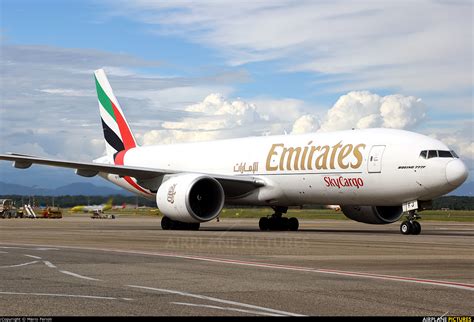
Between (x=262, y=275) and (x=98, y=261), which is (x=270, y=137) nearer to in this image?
(x=98, y=261)

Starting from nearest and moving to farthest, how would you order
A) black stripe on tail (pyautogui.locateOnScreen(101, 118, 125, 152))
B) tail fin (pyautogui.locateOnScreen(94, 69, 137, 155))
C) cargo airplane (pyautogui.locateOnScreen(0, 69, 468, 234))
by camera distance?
1. cargo airplane (pyautogui.locateOnScreen(0, 69, 468, 234))
2. tail fin (pyautogui.locateOnScreen(94, 69, 137, 155))
3. black stripe on tail (pyautogui.locateOnScreen(101, 118, 125, 152))

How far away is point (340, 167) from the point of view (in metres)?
29.7

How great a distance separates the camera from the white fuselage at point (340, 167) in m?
27.9

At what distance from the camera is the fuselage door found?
94.0 ft

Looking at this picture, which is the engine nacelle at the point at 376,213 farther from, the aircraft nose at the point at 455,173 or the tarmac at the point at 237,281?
the tarmac at the point at 237,281

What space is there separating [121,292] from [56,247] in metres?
10.4

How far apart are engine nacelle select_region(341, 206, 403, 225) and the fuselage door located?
177 inches

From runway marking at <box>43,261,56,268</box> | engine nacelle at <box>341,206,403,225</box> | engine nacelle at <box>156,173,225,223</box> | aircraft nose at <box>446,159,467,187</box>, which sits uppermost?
aircraft nose at <box>446,159,467,187</box>

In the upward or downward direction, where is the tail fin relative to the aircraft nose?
upward

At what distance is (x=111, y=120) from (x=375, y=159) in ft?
62.7

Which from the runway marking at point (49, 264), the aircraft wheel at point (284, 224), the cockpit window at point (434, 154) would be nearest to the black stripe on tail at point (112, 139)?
the aircraft wheel at point (284, 224)

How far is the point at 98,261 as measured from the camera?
1571cm

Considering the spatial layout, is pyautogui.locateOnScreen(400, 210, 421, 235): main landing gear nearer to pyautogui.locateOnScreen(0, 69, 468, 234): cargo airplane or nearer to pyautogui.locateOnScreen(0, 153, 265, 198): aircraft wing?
pyautogui.locateOnScreen(0, 69, 468, 234): cargo airplane

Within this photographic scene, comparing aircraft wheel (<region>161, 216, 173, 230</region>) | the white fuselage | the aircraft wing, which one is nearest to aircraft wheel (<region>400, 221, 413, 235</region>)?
the white fuselage
